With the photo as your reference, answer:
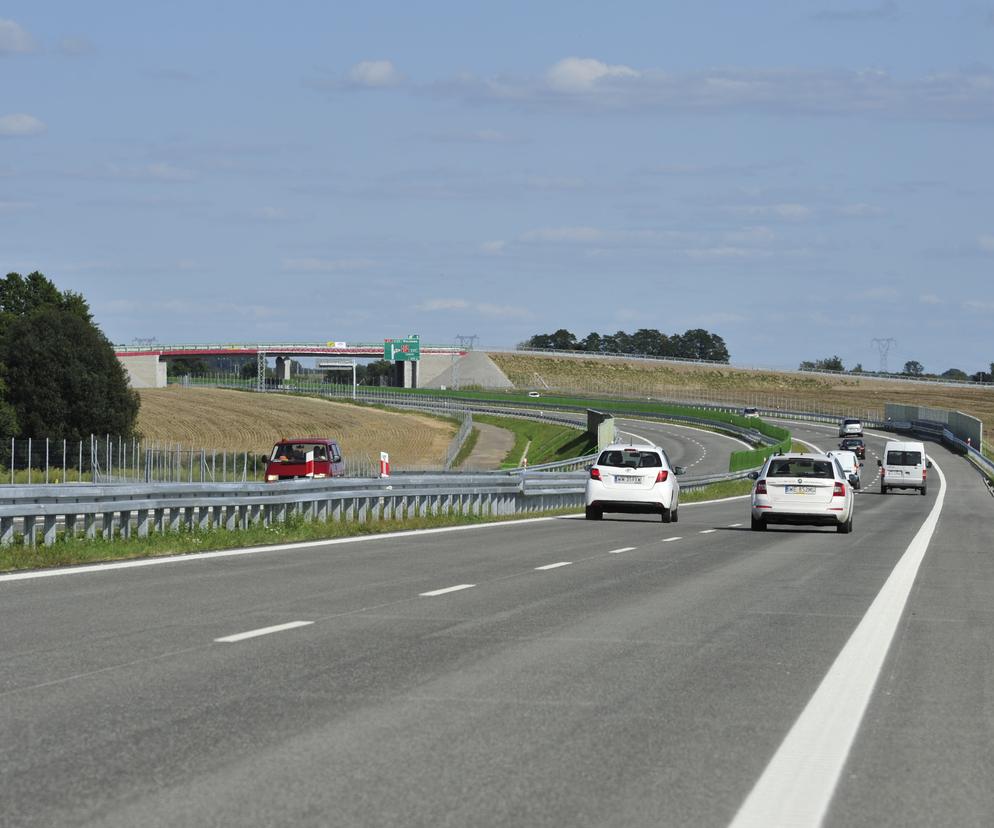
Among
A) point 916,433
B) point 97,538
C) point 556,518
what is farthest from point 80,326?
point 97,538

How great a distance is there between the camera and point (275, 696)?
8789 mm

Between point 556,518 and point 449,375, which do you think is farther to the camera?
point 449,375

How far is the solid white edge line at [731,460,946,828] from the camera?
6305mm

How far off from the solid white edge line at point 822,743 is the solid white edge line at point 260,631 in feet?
12.6

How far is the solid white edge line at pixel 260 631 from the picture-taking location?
11189 mm

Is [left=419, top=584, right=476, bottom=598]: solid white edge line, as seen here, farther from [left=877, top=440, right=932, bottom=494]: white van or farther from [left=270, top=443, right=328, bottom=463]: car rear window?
[left=877, top=440, right=932, bottom=494]: white van

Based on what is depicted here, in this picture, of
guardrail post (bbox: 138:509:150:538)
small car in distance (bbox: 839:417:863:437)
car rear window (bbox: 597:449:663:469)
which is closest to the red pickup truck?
car rear window (bbox: 597:449:663:469)

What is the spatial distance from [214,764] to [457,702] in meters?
2.05

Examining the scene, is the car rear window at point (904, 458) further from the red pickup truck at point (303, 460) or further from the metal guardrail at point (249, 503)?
the red pickup truck at point (303, 460)

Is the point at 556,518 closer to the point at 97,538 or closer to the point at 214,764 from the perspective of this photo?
the point at 97,538

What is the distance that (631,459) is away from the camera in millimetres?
33000

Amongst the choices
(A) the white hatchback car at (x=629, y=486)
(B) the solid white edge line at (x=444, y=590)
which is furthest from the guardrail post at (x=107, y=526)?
(A) the white hatchback car at (x=629, y=486)

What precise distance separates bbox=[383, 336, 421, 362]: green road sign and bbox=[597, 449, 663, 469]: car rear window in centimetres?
15175

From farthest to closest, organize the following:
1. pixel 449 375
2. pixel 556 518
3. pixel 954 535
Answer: pixel 449 375 < pixel 556 518 < pixel 954 535
